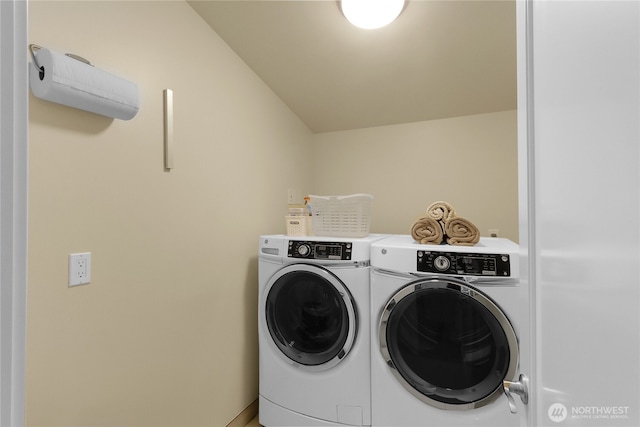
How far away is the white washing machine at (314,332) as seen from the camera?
1523 millimetres

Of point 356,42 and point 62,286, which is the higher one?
point 356,42

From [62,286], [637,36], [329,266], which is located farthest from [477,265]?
[62,286]

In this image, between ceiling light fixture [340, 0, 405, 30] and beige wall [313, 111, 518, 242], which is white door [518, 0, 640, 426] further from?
beige wall [313, 111, 518, 242]

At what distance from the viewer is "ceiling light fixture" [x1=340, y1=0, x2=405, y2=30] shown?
57.8 inches

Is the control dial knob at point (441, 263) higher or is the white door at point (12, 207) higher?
the white door at point (12, 207)

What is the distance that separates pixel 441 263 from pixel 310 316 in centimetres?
74

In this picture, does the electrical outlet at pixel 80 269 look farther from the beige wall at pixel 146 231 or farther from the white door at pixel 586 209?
the white door at pixel 586 209

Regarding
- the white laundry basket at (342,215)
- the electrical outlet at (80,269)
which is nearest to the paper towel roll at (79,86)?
the electrical outlet at (80,269)

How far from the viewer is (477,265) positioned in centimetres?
130

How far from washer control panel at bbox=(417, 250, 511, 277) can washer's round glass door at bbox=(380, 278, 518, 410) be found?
0.05 m

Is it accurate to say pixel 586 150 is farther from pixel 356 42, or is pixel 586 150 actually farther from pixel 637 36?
pixel 356 42

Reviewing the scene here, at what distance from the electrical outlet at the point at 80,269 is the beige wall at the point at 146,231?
20 millimetres

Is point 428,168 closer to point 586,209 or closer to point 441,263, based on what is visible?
point 441,263

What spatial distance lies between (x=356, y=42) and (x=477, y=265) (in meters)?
1.35
